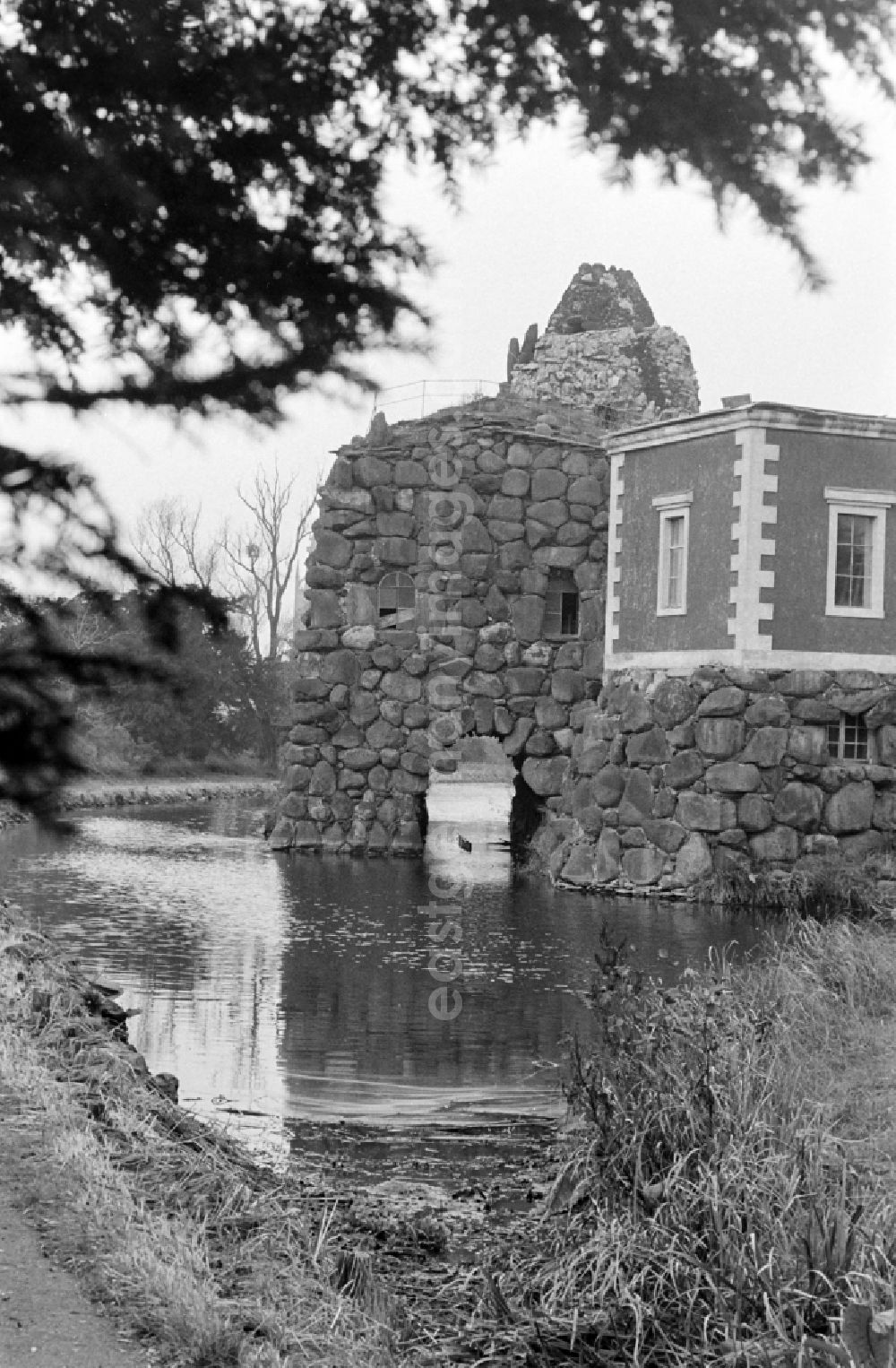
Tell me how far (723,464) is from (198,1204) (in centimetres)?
1848

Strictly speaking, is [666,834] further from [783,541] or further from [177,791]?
[177,791]

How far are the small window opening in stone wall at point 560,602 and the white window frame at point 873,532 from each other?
22.0 ft

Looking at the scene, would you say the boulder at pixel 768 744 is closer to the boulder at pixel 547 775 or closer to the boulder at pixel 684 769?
the boulder at pixel 684 769

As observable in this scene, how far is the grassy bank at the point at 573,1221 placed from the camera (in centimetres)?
609

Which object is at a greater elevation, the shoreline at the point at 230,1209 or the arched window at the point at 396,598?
the arched window at the point at 396,598

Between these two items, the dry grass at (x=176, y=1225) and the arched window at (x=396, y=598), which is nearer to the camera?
the dry grass at (x=176, y=1225)

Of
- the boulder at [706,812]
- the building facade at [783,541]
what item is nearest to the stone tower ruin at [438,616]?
the building facade at [783,541]

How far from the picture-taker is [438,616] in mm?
29922

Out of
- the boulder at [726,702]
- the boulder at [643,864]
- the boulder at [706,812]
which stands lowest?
the boulder at [643,864]

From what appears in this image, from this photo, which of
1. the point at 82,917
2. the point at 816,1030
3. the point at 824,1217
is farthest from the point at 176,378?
the point at 82,917

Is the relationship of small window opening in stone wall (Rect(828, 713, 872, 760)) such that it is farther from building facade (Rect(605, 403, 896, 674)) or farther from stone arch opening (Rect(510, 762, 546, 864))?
stone arch opening (Rect(510, 762, 546, 864))

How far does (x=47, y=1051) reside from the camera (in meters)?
9.80

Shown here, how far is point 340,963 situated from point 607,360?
67.2 feet

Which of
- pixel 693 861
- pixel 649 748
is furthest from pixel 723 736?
pixel 693 861
